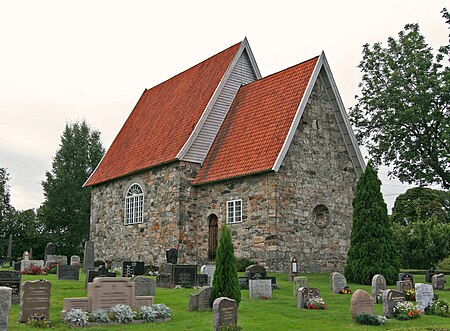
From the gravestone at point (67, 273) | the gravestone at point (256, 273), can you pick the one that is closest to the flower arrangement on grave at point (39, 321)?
the gravestone at point (256, 273)

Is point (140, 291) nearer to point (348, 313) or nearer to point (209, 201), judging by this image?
point (348, 313)

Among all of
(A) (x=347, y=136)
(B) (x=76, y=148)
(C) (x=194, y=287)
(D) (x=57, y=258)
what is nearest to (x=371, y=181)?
(A) (x=347, y=136)

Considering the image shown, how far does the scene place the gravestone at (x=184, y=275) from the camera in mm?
15947

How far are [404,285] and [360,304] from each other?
12.2ft

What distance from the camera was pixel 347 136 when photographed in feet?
75.6

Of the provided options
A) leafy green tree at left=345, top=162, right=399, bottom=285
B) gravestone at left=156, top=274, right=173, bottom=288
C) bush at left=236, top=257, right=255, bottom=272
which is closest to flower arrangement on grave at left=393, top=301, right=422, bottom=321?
leafy green tree at left=345, top=162, right=399, bottom=285

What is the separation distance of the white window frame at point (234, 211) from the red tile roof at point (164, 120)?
3.45 metres

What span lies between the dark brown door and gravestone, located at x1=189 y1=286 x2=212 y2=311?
10.4 metres

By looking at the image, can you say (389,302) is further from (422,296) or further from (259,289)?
(259,289)

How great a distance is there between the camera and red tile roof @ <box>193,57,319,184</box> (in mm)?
20859

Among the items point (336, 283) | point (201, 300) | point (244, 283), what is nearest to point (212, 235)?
point (244, 283)

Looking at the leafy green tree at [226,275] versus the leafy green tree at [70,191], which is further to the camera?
the leafy green tree at [70,191]

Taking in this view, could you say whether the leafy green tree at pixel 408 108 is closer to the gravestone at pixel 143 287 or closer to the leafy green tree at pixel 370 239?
the leafy green tree at pixel 370 239

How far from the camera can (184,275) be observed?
52.7ft
